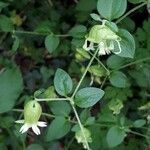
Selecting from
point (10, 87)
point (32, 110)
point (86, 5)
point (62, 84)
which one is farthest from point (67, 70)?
point (32, 110)

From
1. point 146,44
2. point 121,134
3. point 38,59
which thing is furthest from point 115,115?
point 38,59

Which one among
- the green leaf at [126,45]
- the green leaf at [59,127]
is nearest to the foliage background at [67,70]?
the green leaf at [59,127]

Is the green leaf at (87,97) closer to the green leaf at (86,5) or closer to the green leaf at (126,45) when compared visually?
the green leaf at (126,45)

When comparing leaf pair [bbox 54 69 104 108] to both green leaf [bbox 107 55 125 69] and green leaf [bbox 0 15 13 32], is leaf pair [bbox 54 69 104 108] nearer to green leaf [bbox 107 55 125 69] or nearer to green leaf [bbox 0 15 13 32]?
green leaf [bbox 107 55 125 69]

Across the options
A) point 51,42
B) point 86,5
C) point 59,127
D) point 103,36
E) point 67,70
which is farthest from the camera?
point 67,70

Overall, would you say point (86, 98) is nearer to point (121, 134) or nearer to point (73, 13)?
point (121, 134)

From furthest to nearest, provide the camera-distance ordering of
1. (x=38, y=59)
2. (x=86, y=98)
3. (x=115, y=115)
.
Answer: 1. (x=38, y=59)
2. (x=115, y=115)
3. (x=86, y=98)

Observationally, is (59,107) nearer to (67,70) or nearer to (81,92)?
(81,92)
